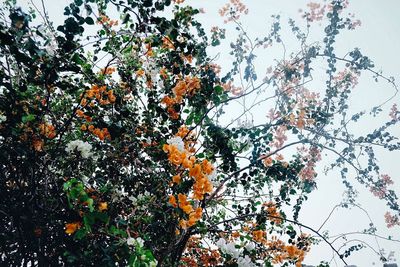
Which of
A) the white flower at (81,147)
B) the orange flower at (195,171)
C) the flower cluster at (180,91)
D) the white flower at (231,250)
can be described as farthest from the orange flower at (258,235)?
the white flower at (81,147)

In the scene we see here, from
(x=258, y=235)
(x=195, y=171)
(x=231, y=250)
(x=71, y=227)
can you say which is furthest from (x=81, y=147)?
(x=258, y=235)

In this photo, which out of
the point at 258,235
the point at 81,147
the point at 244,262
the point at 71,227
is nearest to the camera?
the point at 71,227

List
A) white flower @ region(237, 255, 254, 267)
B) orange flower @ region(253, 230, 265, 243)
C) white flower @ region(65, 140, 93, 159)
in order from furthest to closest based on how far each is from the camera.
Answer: orange flower @ region(253, 230, 265, 243) < white flower @ region(237, 255, 254, 267) < white flower @ region(65, 140, 93, 159)

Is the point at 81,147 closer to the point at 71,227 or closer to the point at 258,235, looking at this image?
the point at 71,227

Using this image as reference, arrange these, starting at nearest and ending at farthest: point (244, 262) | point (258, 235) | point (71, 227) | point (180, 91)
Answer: point (71, 227) → point (180, 91) → point (244, 262) → point (258, 235)

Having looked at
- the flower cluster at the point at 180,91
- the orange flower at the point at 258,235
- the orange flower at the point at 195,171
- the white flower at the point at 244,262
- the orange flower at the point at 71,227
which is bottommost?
the orange flower at the point at 71,227

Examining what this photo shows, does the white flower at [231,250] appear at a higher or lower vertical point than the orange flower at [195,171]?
higher

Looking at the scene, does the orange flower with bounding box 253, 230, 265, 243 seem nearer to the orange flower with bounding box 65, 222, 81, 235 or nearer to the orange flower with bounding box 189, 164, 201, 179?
the orange flower with bounding box 189, 164, 201, 179

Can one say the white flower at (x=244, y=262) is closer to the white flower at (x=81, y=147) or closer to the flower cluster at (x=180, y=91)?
the flower cluster at (x=180, y=91)

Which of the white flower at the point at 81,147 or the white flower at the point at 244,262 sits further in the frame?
the white flower at the point at 244,262

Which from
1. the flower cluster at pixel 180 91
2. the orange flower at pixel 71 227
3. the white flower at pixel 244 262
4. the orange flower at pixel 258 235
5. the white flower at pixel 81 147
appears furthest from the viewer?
the orange flower at pixel 258 235

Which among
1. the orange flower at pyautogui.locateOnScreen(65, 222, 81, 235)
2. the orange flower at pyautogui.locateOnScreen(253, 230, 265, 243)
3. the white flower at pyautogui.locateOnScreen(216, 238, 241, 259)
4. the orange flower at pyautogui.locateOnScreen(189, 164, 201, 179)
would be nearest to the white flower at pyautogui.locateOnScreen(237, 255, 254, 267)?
the white flower at pyautogui.locateOnScreen(216, 238, 241, 259)

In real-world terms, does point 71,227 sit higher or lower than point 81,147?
lower

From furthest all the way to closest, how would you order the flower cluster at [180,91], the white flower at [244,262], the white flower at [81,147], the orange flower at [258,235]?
1. the orange flower at [258,235]
2. the white flower at [244,262]
3. the flower cluster at [180,91]
4. the white flower at [81,147]
